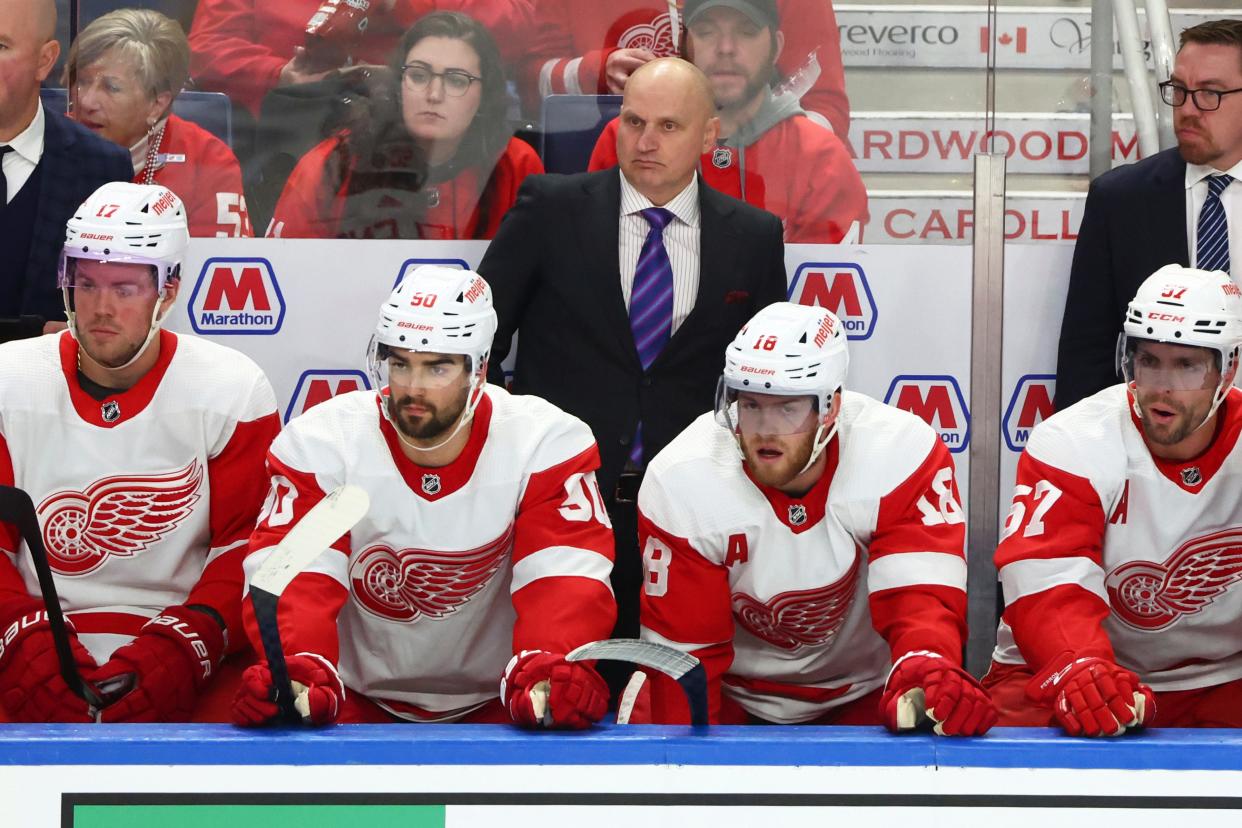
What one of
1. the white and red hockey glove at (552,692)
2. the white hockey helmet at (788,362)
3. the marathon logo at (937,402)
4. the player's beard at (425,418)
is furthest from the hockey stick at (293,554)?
the marathon logo at (937,402)

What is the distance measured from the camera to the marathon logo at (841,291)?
3.70 m

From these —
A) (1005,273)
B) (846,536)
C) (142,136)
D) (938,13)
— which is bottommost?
(846,536)

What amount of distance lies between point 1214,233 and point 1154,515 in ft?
2.70

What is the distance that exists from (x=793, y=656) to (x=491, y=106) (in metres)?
1.41

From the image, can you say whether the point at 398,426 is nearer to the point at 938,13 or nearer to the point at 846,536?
the point at 846,536

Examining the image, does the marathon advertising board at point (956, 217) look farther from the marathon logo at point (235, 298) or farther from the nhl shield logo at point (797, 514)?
the marathon logo at point (235, 298)

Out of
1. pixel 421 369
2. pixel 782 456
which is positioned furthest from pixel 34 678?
pixel 782 456

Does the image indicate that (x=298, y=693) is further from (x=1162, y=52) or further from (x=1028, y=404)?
(x=1162, y=52)

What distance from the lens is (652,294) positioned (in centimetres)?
350

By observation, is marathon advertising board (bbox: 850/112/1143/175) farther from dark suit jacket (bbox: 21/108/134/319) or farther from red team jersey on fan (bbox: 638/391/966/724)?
dark suit jacket (bbox: 21/108/134/319)

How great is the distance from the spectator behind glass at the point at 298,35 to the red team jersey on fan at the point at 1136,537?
1496 mm

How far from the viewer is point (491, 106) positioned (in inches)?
145

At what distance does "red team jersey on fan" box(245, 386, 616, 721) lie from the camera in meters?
2.72

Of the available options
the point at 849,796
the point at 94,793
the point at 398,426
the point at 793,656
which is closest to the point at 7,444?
the point at 398,426
